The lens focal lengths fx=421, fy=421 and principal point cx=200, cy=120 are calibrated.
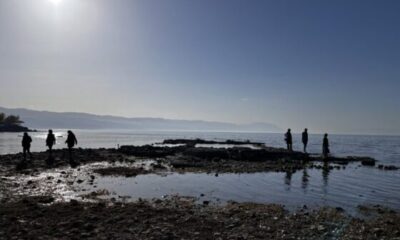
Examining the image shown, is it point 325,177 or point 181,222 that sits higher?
point 325,177

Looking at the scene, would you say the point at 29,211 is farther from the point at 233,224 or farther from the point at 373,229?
the point at 373,229

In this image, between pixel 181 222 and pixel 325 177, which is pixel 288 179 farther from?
pixel 181 222

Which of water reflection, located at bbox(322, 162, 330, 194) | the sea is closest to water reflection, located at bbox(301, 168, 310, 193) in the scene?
the sea

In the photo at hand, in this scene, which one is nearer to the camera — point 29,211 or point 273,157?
point 29,211

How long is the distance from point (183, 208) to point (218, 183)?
9.36 metres

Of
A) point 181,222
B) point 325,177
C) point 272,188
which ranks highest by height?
point 325,177

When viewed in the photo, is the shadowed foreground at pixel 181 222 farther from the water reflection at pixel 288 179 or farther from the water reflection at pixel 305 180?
the water reflection at pixel 288 179

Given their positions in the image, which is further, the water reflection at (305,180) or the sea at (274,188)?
the water reflection at (305,180)

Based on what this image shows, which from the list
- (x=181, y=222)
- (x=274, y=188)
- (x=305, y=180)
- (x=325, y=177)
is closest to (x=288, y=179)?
(x=305, y=180)

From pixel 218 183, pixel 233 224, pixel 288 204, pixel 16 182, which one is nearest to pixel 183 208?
pixel 233 224

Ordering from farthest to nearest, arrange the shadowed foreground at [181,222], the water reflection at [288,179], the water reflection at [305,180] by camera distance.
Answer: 1. the water reflection at [288,179]
2. the water reflection at [305,180]
3. the shadowed foreground at [181,222]

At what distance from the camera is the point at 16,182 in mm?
26062

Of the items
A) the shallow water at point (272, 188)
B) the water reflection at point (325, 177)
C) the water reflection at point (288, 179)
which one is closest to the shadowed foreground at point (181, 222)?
the shallow water at point (272, 188)

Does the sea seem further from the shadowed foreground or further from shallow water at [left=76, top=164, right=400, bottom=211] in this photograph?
the shadowed foreground
